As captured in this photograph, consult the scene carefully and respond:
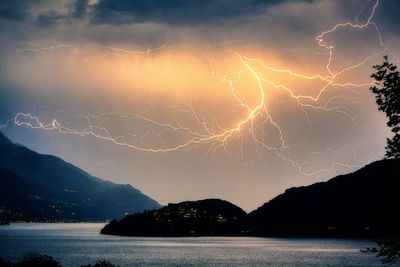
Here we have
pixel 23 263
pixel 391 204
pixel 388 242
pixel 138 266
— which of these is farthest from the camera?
pixel 138 266

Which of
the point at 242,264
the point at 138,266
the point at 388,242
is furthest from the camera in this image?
the point at 242,264

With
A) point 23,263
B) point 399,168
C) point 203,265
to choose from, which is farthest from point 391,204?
point 203,265

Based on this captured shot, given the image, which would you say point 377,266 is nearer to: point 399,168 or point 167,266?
point 167,266

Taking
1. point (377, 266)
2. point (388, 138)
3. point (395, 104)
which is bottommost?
point (377, 266)

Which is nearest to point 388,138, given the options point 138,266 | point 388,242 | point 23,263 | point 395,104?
point 395,104

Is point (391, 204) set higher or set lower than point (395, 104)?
lower

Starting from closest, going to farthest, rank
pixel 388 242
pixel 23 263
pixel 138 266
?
pixel 388 242
pixel 23 263
pixel 138 266

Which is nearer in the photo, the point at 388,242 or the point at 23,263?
the point at 388,242

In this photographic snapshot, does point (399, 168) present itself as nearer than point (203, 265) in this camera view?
Yes

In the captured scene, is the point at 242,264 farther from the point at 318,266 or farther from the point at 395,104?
the point at 395,104
